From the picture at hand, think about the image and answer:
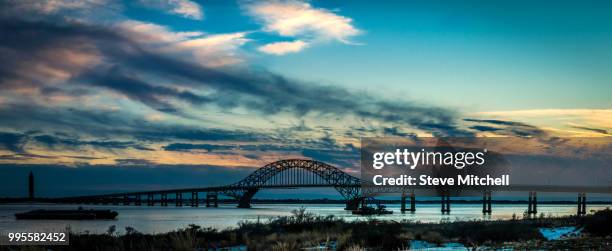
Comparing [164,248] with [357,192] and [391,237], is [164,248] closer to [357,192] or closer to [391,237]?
[391,237]

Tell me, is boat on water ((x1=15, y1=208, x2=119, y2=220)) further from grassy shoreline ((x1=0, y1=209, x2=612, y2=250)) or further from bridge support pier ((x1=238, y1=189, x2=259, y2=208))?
bridge support pier ((x1=238, y1=189, x2=259, y2=208))

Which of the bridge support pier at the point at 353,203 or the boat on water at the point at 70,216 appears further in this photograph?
the bridge support pier at the point at 353,203

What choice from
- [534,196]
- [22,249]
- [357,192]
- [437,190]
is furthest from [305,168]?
[22,249]

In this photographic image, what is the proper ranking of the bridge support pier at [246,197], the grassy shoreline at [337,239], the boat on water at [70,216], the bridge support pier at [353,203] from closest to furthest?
the grassy shoreline at [337,239] → the boat on water at [70,216] → the bridge support pier at [353,203] → the bridge support pier at [246,197]

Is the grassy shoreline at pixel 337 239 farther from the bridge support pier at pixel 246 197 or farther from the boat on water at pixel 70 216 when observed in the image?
the bridge support pier at pixel 246 197

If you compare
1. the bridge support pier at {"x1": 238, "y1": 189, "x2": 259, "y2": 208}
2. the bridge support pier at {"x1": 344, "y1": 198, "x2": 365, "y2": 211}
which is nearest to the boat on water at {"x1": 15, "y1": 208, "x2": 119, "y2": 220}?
the bridge support pier at {"x1": 344, "y1": 198, "x2": 365, "y2": 211}

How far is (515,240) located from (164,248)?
13715mm

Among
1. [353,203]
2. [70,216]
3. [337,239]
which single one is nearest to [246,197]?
[353,203]

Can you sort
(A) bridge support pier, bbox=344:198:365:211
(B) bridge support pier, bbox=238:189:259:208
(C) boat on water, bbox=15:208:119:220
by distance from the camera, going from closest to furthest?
(C) boat on water, bbox=15:208:119:220, (A) bridge support pier, bbox=344:198:365:211, (B) bridge support pier, bbox=238:189:259:208

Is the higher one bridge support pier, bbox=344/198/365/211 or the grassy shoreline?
the grassy shoreline

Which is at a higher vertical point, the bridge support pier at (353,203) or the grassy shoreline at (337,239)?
the grassy shoreline at (337,239)

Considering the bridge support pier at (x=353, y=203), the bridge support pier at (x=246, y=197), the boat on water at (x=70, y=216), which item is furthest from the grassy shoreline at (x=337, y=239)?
the bridge support pier at (x=246, y=197)

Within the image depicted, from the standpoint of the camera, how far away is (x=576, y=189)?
150m

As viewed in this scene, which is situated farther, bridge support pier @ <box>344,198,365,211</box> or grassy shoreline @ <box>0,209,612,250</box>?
bridge support pier @ <box>344,198,365,211</box>
